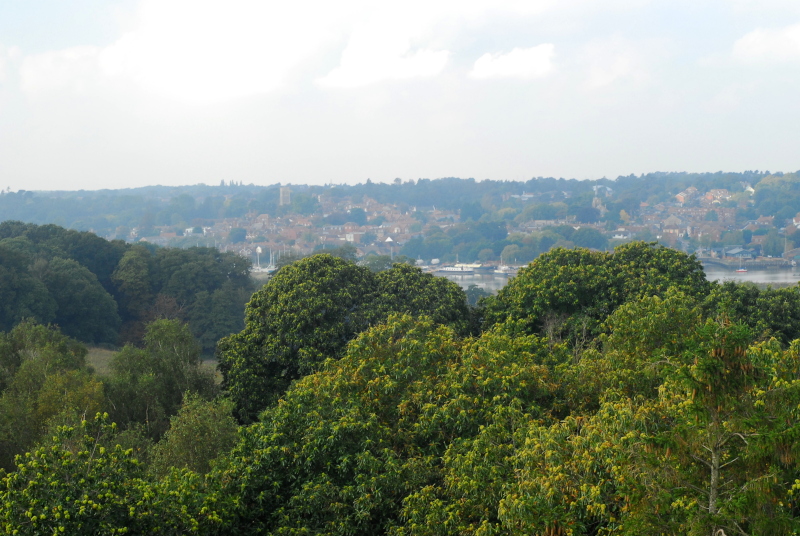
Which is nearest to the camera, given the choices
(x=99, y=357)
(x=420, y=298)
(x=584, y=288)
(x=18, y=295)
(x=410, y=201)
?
(x=584, y=288)

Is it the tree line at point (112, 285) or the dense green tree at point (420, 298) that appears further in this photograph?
the tree line at point (112, 285)

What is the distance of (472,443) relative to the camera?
850cm

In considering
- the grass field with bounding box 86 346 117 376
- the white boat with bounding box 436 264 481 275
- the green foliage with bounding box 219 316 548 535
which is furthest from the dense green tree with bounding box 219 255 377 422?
the white boat with bounding box 436 264 481 275

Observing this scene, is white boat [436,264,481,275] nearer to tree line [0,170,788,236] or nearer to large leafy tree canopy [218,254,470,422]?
tree line [0,170,788,236]

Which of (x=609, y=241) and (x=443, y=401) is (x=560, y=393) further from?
(x=609, y=241)

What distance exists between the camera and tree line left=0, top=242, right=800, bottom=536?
538 centimetres

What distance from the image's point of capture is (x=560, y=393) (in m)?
10.4

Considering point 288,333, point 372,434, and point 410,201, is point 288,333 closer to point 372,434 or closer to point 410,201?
point 372,434

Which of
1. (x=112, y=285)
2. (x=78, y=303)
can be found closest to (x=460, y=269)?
(x=112, y=285)

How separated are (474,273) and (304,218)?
204ft

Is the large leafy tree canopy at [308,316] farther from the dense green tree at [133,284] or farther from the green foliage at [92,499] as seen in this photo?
the dense green tree at [133,284]

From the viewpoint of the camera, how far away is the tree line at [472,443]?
5383 millimetres

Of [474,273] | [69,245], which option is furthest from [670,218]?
[69,245]

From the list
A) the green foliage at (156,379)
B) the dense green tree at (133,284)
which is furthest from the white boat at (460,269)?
the green foliage at (156,379)
